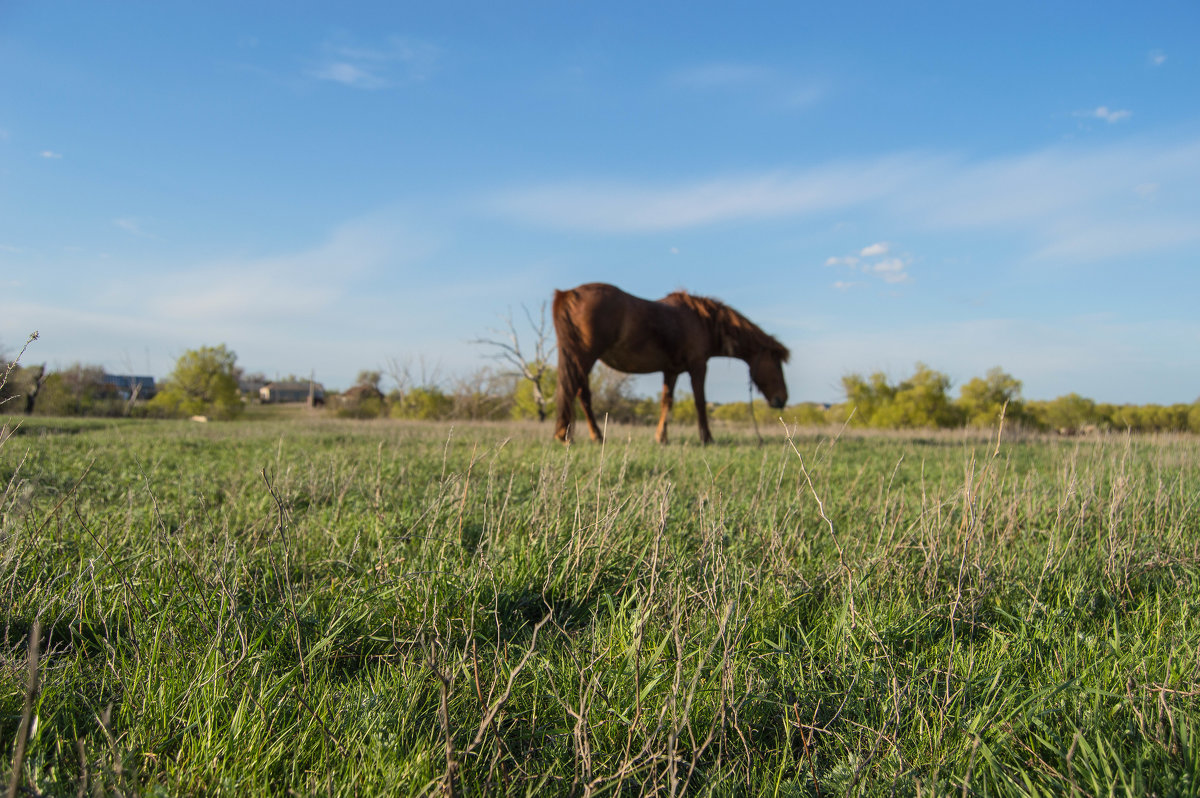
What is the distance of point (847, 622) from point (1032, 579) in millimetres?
1268

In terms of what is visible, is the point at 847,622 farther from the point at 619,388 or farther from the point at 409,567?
the point at 619,388

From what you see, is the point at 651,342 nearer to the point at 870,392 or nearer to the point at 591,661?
the point at 591,661

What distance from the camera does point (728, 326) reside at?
9.25 metres

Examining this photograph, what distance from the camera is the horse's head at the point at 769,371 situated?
970 cm

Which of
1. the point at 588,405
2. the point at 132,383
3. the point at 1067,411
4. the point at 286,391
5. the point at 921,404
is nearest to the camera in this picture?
the point at 588,405

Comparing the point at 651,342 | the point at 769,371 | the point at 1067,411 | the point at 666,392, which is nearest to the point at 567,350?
A: the point at 651,342

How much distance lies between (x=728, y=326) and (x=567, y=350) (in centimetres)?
272

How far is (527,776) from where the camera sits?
1520 millimetres

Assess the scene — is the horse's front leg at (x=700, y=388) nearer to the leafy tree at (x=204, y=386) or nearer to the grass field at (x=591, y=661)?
the grass field at (x=591, y=661)

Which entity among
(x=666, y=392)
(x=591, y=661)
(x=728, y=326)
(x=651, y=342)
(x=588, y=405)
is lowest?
(x=591, y=661)

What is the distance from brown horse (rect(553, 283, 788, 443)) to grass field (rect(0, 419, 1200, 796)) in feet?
14.9

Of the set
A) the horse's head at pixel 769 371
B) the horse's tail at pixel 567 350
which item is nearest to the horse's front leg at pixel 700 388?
the horse's head at pixel 769 371

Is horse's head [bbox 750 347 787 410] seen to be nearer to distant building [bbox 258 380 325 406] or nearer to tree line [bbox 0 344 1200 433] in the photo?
tree line [bbox 0 344 1200 433]

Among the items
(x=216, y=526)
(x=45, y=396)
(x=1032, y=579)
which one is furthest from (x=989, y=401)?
(x=45, y=396)
